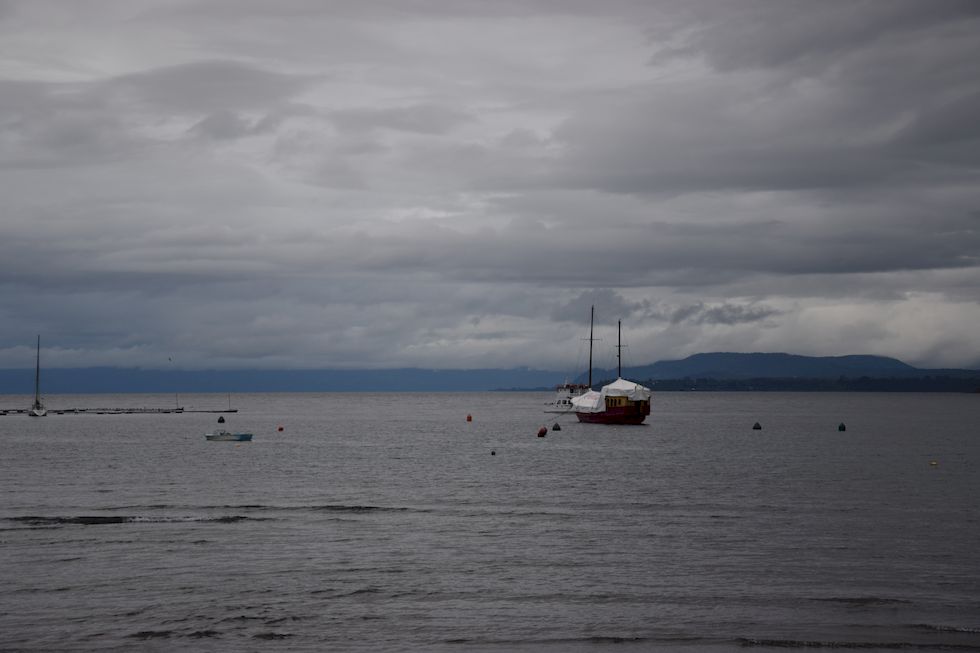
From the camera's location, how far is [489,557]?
139ft

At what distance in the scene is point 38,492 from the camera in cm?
6819

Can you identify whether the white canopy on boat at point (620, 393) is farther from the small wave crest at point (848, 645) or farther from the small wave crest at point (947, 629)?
the small wave crest at point (848, 645)

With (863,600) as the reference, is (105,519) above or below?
below

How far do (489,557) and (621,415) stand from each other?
123030 millimetres

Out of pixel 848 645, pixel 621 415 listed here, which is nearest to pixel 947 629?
pixel 848 645

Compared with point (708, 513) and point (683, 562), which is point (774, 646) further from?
point (708, 513)

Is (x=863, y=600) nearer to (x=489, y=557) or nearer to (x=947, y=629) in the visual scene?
(x=947, y=629)

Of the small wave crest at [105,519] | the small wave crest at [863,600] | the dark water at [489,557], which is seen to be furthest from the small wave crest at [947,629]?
the small wave crest at [105,519]

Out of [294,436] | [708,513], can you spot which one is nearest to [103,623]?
[708,513]

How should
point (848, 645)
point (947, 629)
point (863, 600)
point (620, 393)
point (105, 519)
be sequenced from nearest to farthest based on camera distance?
point (848, 645)
point (947, 629)
point (863, 600)
point (105, 519)
point (620, 393)

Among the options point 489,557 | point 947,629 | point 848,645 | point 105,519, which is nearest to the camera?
point 848,645

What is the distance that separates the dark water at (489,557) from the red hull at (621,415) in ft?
238

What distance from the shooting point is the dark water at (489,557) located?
3112cm

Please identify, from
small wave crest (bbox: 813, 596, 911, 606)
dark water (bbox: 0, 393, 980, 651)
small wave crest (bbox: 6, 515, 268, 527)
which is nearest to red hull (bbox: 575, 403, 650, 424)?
dark water (bbox: 0, 393, 980, 651)
